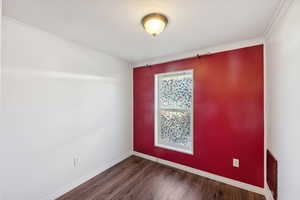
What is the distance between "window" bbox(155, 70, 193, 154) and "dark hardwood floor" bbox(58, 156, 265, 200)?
513 millimetres

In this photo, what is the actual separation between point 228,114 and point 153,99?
1.45 m

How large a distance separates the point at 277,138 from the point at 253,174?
0.84 m

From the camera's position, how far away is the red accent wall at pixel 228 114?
75.4 inches

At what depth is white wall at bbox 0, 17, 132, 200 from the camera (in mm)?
1457

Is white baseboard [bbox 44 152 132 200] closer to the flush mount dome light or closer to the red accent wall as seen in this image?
the red accent wall

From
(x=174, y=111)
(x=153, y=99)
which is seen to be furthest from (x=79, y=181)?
(x=174, y=111)

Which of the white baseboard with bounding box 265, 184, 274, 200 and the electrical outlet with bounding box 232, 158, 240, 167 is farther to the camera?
the electrical outlet with bounding box 232, 158, 240, 167

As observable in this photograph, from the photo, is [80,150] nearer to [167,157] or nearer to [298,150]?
[167,157]

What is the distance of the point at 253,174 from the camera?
194 centimetres

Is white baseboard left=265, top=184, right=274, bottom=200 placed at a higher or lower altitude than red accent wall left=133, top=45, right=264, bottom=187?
lower


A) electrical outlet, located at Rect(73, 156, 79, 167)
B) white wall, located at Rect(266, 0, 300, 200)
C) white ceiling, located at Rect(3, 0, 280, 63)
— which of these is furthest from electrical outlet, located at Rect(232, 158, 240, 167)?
electrical outlet, located at Rect(73, 156, 79, 167)

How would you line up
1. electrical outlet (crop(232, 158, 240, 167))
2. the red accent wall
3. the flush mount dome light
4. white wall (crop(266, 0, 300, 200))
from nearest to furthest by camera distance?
white wall (crop(266, 0, 300, 200)), the flush mount dome light, the red accent wall, electrical outlet (crop(232, 158, 240, 167))

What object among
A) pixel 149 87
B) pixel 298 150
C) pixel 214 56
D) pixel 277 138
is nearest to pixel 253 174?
pixel 277 138

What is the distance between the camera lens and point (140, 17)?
145cm
